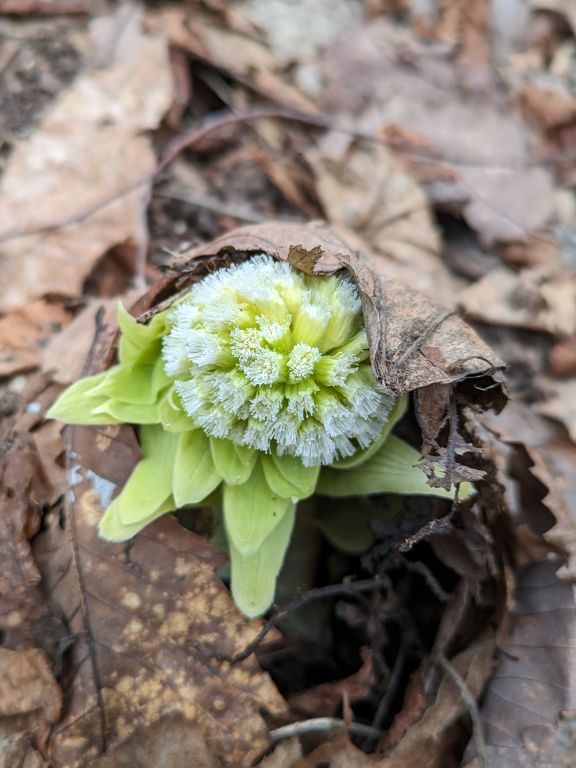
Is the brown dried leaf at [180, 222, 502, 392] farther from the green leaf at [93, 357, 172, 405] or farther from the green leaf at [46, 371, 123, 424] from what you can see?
the green leaf at [46, 371, 123, 424]

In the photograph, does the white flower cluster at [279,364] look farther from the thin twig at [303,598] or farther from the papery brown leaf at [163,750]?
the papery brown leaf at [163,750]

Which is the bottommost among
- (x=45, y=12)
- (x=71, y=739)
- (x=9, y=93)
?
(x=71, y=739)

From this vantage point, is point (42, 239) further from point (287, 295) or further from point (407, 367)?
point (407, 367)

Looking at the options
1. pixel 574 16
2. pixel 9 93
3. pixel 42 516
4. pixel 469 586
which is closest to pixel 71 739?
pixel 42 516

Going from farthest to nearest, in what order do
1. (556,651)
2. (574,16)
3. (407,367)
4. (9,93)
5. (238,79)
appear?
(574,16), (238,79), (9,93), (556,651), (407,367)

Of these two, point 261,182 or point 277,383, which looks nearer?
point 277,383

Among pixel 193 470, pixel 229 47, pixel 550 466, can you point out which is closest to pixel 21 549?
pixel 193 470
